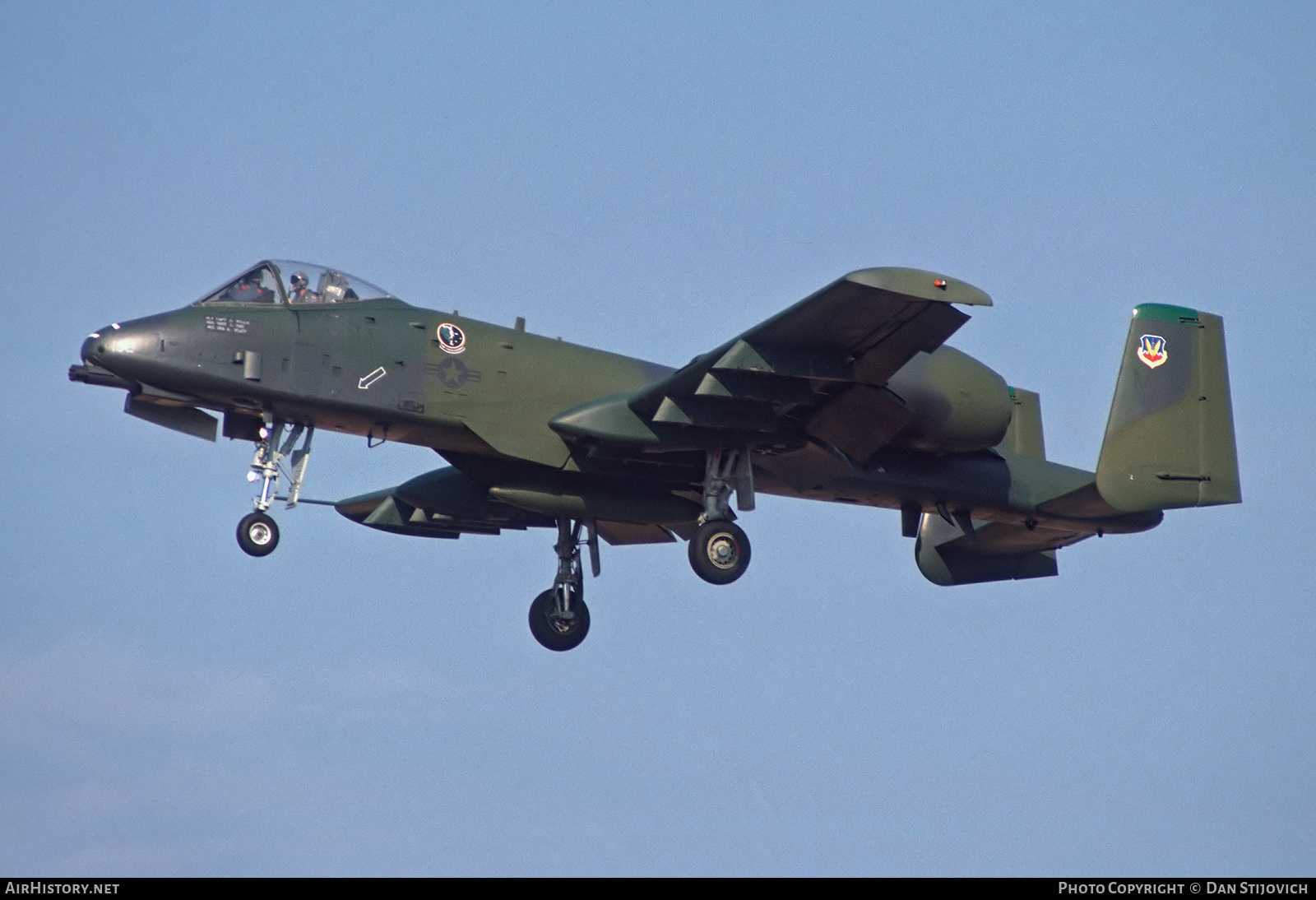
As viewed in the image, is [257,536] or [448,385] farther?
[448,385]

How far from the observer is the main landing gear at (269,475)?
22.3 m

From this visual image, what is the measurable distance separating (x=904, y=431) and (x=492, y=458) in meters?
5.38

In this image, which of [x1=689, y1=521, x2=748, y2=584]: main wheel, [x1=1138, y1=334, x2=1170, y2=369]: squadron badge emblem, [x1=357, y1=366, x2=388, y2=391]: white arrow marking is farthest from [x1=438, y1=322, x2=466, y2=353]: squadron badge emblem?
[x1=1138, y1=334, x2=1170, y2=369]: squadron badge emblem

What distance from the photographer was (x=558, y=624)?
2639cm

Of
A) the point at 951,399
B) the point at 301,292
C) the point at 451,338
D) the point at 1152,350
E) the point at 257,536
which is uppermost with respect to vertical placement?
the point at 1152,350

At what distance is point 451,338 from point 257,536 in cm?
348

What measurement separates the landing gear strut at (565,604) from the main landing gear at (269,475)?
14.9ft

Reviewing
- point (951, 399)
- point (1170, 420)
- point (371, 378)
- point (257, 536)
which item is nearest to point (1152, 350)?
point (1170, 420)

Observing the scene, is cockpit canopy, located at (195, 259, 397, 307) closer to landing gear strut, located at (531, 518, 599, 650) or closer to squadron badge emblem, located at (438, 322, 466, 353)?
squadron badge emblem, located at (438, 322, 466, 353)

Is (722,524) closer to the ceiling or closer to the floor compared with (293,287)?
closer to the floor

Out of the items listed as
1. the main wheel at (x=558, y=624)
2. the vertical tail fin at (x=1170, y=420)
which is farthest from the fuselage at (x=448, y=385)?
the main wheel at (x=558, y=624)

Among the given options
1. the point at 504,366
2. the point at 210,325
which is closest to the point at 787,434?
the point at 504,366

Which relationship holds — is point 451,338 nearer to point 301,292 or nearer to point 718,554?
point 301,292
